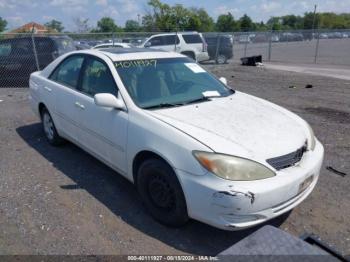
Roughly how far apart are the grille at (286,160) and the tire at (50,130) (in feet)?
11.2

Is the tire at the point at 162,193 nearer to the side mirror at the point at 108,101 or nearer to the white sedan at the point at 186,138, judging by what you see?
the white sedan at the point at 186,138

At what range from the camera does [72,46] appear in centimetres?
1142

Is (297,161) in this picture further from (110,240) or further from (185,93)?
(110,240)

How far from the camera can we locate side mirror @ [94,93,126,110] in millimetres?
3326

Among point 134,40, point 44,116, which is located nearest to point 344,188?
point 44,116

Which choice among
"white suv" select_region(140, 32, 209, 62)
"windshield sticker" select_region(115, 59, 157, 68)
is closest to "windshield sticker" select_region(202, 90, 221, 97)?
"windshield sticker" select_region(115, 59, 157, 68)

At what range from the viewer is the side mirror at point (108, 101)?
3326mm

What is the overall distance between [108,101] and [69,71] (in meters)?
1.57

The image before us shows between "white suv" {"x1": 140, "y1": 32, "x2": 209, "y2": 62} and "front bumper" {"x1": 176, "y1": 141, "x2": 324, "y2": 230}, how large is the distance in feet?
48.1

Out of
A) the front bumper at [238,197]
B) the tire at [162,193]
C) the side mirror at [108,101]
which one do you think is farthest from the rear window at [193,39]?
the front bumper at [238,197]

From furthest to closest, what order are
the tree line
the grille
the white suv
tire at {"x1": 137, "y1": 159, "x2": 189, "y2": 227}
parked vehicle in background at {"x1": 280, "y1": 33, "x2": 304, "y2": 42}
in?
the tree line < parked vehicle in background at {"x1": 280, "y1": 33, "x2": 304, "y2": 42} < the white suv < tire at {"x1": 137, "y1": 159, "x2": 189, "y2": 227} < the grille

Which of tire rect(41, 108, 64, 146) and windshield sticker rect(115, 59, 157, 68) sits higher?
windshield sticker rect(115, 59, 157, 68)

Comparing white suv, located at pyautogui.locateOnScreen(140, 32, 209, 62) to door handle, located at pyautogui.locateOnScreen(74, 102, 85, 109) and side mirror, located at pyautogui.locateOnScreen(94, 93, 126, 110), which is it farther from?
side mirror, located at pyautogui.locateOnScreen(94, 93, 126, 110)

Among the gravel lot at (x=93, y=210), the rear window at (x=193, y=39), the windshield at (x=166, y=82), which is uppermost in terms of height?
the rear window at (x=193, y=39)
